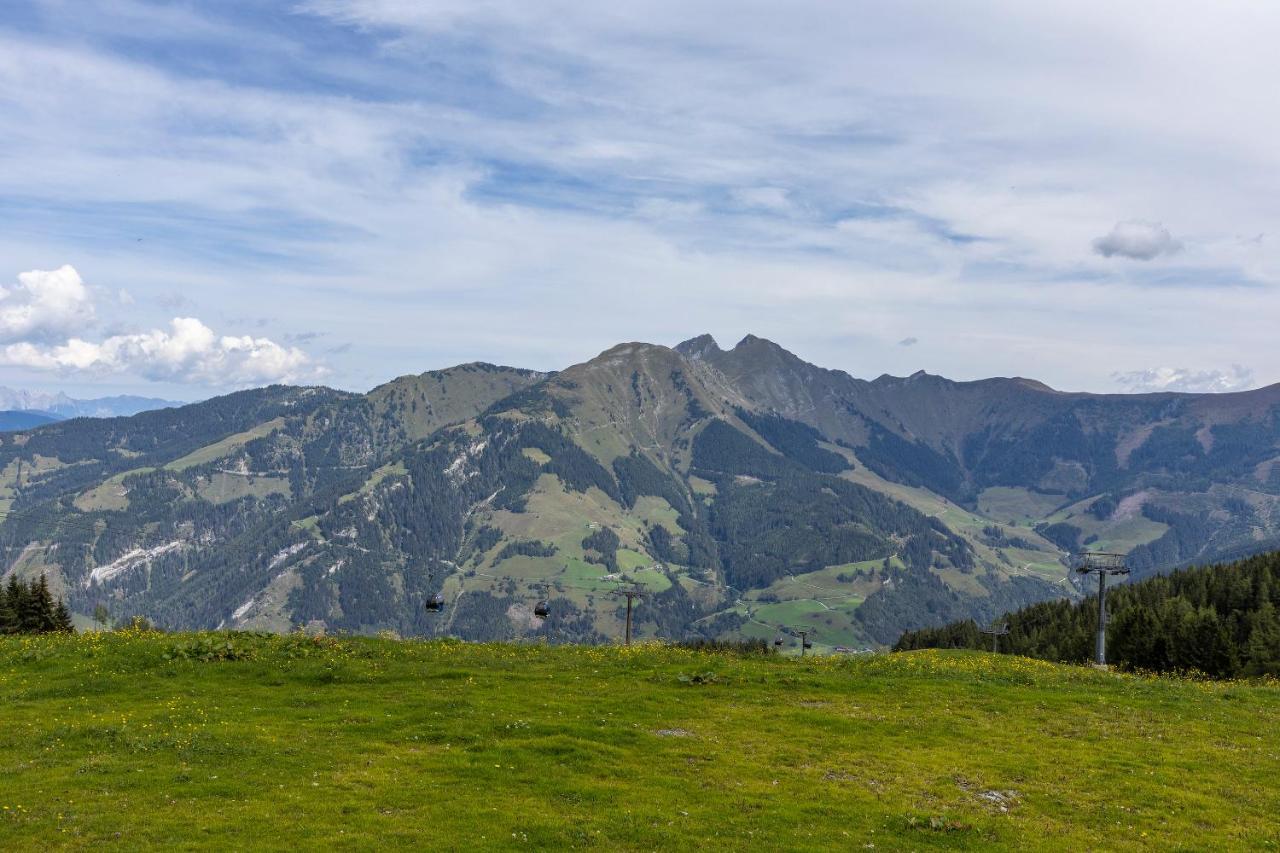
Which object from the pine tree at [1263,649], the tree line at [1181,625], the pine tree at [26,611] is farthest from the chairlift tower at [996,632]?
the pine tree at [26,611]

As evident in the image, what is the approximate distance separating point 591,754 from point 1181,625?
81.6 metres

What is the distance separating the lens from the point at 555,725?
1426 inches

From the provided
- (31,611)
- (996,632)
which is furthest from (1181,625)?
(31,611)

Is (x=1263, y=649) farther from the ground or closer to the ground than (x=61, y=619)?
closer to the ground

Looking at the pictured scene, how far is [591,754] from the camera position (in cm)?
3278

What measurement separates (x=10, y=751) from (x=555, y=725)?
20162mm

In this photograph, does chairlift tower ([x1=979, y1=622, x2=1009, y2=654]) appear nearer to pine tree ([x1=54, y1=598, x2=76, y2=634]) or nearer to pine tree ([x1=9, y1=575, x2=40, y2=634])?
pine tree ([x1=54, y1=598, x2=76, y2=634])

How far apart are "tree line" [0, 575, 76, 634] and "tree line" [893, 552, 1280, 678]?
98.7 metres

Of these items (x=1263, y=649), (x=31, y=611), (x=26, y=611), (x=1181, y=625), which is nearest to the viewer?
(x=26, y=611)

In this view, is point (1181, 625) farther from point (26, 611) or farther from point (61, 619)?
point (26, 611)

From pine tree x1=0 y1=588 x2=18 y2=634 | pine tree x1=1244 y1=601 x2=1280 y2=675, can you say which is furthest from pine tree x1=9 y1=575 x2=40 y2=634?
pine tree x1=1244 y1=601 x2=1280 y2=675

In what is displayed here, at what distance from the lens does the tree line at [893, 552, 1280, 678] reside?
3391 inches

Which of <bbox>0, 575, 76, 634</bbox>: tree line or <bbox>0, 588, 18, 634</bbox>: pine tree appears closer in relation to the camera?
<bbox>0, 575, 76, 634</bbox>: tree line

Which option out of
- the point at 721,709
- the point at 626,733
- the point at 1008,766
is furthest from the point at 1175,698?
the point at 626,733
